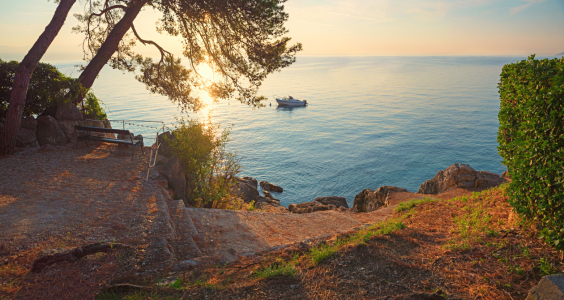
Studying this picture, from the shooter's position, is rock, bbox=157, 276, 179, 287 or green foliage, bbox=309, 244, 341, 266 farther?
green foliage, bbox=309, 244, 341, 266

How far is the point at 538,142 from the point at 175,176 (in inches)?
374

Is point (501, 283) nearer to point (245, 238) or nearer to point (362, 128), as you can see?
point (245, 238)

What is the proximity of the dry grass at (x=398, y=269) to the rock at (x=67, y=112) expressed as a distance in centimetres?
1191

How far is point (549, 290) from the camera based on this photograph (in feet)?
9.98

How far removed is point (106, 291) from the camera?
4020mm

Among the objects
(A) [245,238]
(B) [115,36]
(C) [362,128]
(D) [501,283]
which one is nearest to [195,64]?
(B) [115,36]

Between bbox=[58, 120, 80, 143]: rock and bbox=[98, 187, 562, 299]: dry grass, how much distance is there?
11.8 meters

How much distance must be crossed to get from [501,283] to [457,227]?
7.81 ft

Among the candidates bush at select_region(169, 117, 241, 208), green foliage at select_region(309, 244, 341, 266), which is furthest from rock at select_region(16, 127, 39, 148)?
green foliage at select_region(309, 244, 341, 266)

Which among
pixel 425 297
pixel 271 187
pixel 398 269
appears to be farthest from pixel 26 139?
pixel 271 187

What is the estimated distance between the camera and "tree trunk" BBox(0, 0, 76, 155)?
10.8 metres

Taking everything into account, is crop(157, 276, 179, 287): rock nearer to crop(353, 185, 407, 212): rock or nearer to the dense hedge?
the dense hedge

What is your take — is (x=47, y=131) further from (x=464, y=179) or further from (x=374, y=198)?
(x=464, y=179)

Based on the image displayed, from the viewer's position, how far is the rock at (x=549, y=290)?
9.77ft
